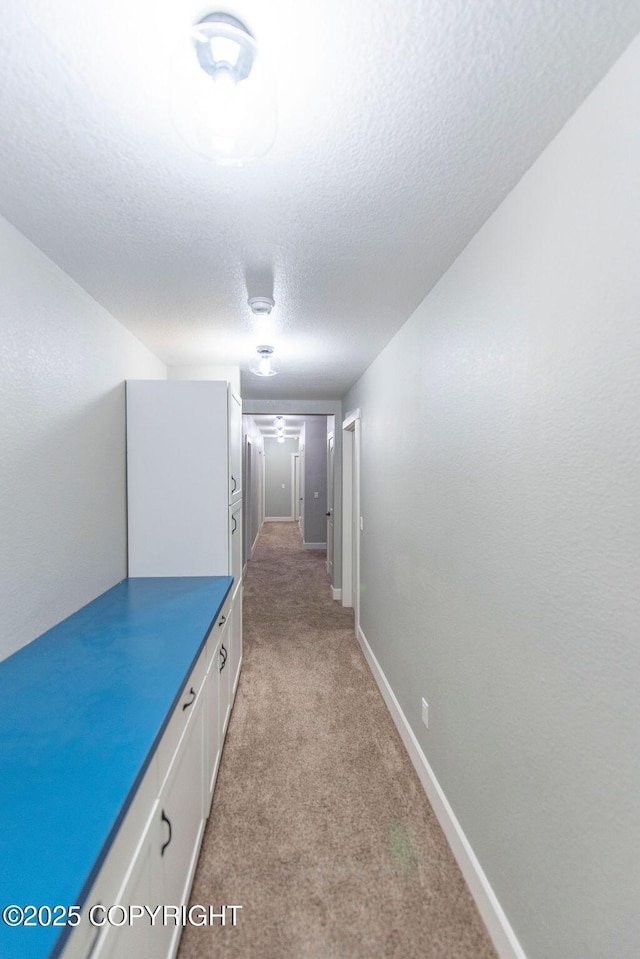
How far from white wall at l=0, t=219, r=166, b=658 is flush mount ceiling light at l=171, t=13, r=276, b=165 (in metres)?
1.04

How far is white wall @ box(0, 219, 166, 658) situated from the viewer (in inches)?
58.1

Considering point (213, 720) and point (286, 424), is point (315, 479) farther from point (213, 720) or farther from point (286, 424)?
point (213, 720)

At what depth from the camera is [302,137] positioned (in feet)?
3.59

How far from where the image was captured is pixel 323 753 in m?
2.34

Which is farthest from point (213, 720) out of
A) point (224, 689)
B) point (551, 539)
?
point (551, 539)

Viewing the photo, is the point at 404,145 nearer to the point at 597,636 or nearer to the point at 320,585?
the point at 597,636

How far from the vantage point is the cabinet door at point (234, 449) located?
→ 2592 mm

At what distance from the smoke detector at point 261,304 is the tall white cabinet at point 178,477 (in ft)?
1.70

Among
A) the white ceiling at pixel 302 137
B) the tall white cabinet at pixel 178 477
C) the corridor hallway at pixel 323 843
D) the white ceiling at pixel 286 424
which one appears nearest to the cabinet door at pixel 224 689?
the tall white cabinet at pixel 178 477

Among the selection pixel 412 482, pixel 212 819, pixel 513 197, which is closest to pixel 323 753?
pixel 212 819

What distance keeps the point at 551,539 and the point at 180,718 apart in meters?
1.25

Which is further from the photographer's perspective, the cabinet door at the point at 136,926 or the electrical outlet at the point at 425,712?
the electrical outlet at the point at 425,712

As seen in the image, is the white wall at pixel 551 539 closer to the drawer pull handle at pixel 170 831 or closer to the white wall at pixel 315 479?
the drawer pull handle at pixel 170 831

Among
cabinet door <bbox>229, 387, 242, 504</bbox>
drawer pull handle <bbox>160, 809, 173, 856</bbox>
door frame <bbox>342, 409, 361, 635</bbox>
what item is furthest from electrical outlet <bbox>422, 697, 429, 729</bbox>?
door frame <bbox>342, 409, 361, 635</bbox>
